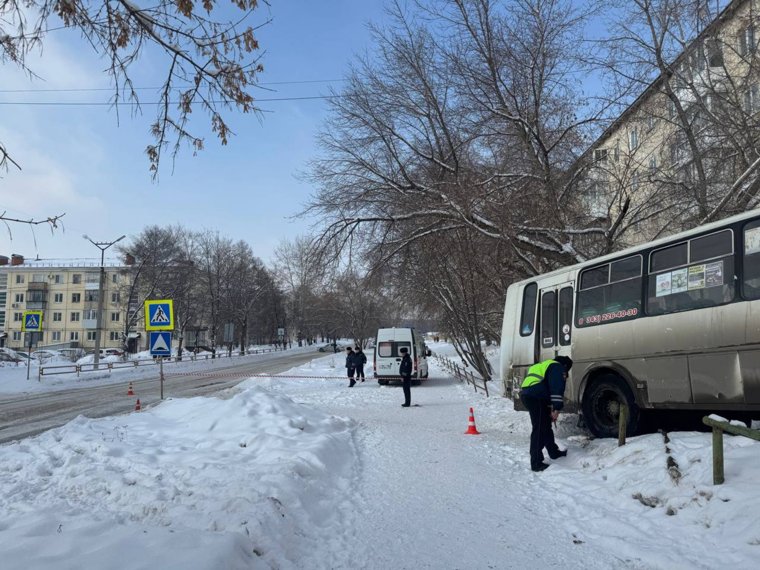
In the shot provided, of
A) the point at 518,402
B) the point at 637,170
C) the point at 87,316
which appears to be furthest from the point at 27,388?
the point at 87,316

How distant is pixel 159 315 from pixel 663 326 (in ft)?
40.2

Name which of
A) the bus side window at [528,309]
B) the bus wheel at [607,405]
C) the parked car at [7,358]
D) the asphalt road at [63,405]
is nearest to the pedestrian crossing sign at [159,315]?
the asphalt road at [63,405]

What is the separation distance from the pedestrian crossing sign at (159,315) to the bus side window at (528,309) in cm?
916

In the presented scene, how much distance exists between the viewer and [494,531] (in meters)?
5.29

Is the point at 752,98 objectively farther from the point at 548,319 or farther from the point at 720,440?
the point at 720,440

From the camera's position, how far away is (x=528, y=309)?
11.5 meters

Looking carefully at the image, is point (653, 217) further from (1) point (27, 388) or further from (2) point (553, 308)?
(1) point (27, 388)

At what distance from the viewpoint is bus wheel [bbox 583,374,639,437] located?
8.34 meters

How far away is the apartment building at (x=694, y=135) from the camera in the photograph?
41.0 feet

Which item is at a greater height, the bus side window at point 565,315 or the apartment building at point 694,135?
the apartment building at point 694,135

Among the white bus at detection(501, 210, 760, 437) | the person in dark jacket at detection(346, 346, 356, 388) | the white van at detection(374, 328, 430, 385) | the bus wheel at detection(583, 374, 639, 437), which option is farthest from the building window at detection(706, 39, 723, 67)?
the person in dark jacket at detection(346, 346, 356, 388)

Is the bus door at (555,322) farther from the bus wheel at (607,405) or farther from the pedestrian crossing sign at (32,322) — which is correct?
the pedestrian crossing sign at (32,322)

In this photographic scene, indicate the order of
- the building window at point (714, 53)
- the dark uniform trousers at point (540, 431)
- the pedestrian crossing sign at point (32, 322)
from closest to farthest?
the dark uniform trousers at point (540, 431) < the building window at point (714, 53) < the pedestrian crossing sign at point (32, 322)

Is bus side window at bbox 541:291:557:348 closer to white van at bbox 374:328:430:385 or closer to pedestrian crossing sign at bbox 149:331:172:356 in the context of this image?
pedestrian crossing sign at bbox 149:331:172:356
